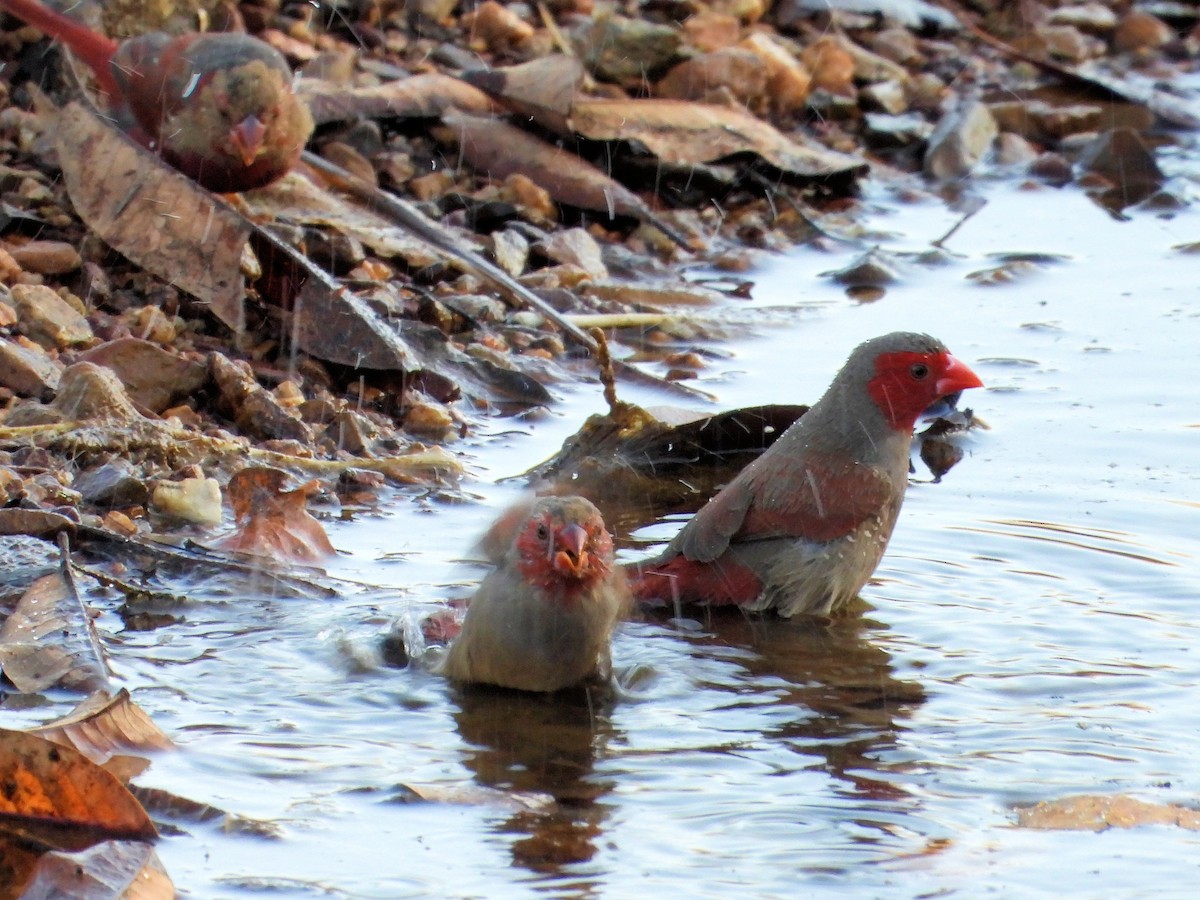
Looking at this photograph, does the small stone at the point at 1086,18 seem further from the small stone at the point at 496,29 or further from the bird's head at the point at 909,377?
the bird's head at the point at 909,377

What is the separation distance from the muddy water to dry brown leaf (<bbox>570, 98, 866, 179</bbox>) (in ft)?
7.60

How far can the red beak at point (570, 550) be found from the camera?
14.6ft

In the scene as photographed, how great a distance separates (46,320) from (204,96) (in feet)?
4.45

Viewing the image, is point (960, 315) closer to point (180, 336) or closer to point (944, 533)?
point (944, 533)

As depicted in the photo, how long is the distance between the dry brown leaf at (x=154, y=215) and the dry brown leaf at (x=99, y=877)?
347cm

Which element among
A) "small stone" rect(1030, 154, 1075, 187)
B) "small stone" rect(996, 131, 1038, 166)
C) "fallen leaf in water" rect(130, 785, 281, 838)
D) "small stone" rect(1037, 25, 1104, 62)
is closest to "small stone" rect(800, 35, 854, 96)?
"small stone" rect(996, 131, 1038, 166)

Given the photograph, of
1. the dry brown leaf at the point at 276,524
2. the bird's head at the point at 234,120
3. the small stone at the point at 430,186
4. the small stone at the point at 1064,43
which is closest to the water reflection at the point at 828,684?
the dry brown leaf at the point at 276,524

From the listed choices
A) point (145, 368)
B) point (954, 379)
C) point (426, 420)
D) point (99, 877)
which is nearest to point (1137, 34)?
point (954, 379)

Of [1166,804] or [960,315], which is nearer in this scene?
[1166,804]

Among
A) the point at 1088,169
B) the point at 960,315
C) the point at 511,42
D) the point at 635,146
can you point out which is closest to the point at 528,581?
the point at 960,315

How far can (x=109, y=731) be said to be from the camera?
12.3ft

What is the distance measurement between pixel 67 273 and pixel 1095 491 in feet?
11.9

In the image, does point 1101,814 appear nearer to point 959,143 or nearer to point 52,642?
point 52,642

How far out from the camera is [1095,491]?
6258mm
